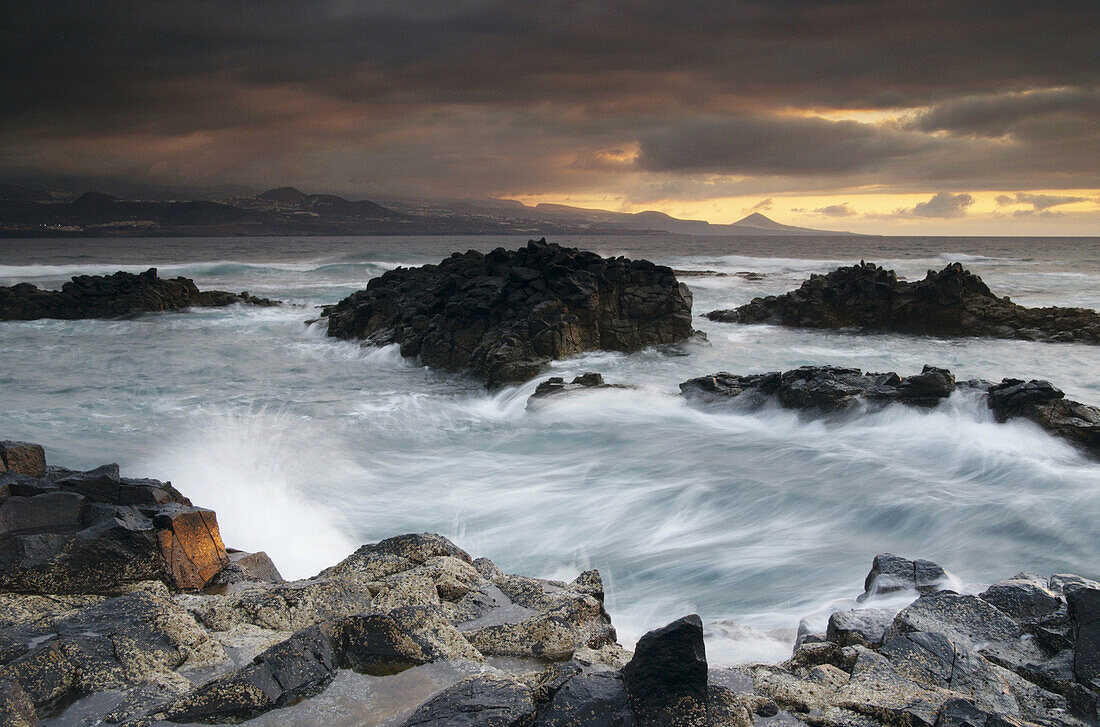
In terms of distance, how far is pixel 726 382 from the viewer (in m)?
11.9

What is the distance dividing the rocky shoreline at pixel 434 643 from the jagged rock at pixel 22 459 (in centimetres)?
60

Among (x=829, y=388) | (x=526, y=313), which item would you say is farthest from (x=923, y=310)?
(x=526, y=313)

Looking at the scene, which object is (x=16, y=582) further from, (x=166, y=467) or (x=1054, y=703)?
(x=1054, y=703)

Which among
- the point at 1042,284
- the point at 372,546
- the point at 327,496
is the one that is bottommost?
the point at 327,496

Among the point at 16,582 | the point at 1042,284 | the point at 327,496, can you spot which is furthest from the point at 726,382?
the point at 1042,284

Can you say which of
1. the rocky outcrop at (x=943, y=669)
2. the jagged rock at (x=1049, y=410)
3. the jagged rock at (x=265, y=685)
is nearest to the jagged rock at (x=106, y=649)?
the jagged rock at (x=265, y=685)

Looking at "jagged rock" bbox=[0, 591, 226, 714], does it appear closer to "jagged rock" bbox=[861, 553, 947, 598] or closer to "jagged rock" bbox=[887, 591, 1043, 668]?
"jagged rock" bbox=[887, 591, 1043, 668]

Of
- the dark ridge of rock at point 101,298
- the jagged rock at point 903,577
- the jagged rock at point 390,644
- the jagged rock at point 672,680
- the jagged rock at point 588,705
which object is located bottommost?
the jagged rock at point 903,577

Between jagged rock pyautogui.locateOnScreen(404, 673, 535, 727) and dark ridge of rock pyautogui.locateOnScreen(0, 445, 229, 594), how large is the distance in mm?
2561

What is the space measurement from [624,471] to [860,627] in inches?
208

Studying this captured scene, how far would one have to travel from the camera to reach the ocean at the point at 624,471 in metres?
6.47

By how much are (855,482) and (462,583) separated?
600 centimetres

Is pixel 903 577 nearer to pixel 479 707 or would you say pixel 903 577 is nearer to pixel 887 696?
pixel 887 696

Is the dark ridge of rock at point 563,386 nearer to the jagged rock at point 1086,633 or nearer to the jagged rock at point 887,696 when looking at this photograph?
the jagged rock at point 887,696
